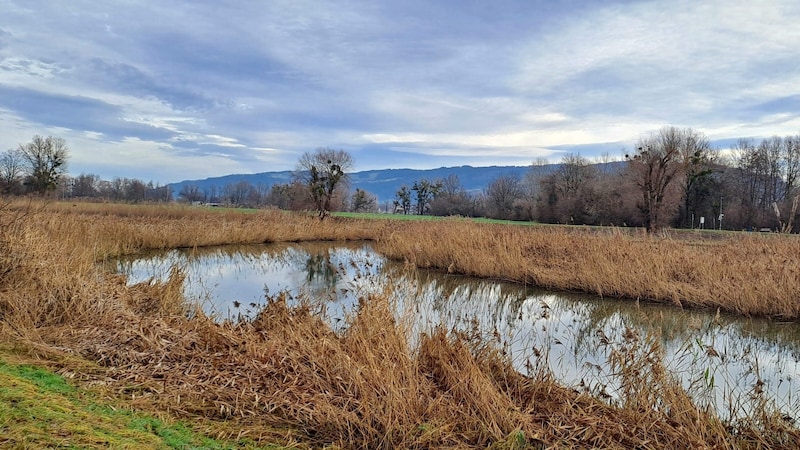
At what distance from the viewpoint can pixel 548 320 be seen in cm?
718

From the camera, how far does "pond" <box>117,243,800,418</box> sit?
4.38m

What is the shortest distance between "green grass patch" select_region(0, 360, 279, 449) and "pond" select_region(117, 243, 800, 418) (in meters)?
2.45

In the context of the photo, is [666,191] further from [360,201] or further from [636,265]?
[360,201]

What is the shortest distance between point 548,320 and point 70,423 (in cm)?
629

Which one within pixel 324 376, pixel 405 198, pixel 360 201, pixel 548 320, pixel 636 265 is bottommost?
pixel 548 320

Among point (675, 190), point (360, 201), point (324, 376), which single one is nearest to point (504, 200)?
point (360, 201)

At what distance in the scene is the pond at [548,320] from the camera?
14.4 ft

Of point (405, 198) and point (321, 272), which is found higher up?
point (405, 198)

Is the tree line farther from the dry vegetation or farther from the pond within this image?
the dry vegetation

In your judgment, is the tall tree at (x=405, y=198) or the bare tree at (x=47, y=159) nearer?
the bare tree at (x=47, y=159)

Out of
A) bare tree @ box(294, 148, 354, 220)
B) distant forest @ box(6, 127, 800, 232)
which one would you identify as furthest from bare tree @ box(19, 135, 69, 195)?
bare tree @ box(294, 148, 354, 220)

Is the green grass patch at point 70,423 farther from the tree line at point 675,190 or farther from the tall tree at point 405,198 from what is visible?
the tall tree at point 405,198

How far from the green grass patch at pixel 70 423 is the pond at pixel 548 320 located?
2.45 metres

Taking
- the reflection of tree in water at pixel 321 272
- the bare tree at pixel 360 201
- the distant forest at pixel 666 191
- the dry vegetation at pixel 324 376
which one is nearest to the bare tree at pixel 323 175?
the distant forest at pixel 666 191
